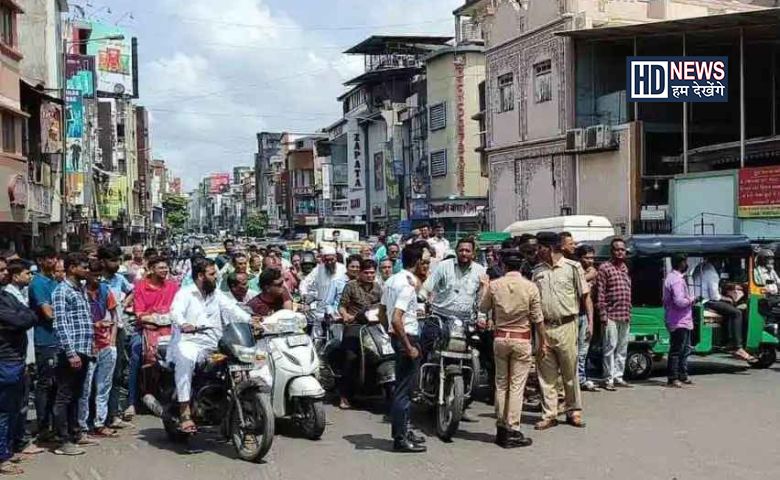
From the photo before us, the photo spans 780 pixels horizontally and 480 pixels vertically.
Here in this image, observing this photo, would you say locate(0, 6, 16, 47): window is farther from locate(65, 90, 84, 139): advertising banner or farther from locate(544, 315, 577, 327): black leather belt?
locate(544, 315, 577, 327): black leather belt

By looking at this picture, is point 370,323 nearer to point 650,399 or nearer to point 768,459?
point 650,399

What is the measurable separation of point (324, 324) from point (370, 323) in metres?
2.03

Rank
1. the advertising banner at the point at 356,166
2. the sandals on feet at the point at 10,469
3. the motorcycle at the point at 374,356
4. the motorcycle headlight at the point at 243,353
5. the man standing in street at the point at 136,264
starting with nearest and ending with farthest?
the sandals on feet at the point at 10,469 → the motorcycle headlight at the point at 243,353 → the motorcycle at the point at 374,356 → the man standing in street at the point at 136,264 → the advertising banner at the point at 356,166

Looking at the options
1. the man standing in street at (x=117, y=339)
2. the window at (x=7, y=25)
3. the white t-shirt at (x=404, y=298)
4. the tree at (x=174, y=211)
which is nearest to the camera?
the white t-shirt at (x=404, y=298)

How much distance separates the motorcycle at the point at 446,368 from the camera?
8516 millimetres

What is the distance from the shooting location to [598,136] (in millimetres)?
28359

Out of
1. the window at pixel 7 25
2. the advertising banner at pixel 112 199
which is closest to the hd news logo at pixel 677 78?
the window at pixel 7 25

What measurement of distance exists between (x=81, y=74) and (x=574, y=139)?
1023 inches

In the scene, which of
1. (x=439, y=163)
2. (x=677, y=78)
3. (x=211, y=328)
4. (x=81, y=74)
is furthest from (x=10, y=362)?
(x=439, y=163)

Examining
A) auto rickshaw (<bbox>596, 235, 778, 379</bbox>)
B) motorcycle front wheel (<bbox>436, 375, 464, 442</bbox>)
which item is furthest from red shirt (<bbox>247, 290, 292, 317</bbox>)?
auto rickshaw (<bbox>596, 235, 778, 379</bbox>)

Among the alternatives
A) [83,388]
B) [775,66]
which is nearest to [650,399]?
[83,388]

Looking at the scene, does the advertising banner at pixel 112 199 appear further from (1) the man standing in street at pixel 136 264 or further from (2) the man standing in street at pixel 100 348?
(2) the man standing in street at pixel 100 348

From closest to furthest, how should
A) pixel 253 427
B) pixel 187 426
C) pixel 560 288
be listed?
pixel 253 427
pixel 187 426
pixel 560 288

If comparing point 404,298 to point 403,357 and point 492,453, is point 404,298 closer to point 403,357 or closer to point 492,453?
point 403,357
